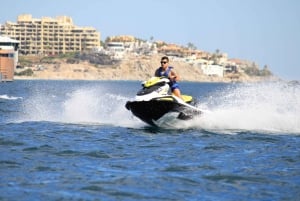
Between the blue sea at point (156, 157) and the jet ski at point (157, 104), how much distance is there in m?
0.33

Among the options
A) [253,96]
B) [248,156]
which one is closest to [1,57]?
[253,96]

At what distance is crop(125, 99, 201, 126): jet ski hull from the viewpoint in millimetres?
18312

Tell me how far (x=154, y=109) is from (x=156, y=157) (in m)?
4.81

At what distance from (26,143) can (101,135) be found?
2425mm

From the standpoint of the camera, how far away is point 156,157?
44.9ft

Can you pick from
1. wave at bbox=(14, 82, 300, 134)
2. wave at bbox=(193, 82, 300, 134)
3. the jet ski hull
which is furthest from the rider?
wave at bbox=(193, 82, 300, 134)

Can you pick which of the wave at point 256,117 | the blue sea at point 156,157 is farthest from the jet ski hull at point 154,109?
the wave at point 256,117

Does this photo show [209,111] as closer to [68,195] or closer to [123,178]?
[123,178]

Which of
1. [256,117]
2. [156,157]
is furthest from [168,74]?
[156,157]

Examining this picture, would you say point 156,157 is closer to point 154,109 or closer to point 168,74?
point 154,109

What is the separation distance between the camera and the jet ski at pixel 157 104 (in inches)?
720

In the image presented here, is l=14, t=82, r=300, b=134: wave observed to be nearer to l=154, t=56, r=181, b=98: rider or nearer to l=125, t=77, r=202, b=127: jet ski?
l=125, t=77, r=202, b=127: jet ski

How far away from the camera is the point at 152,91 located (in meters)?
18.3

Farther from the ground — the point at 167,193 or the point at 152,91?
the point at 152,91
